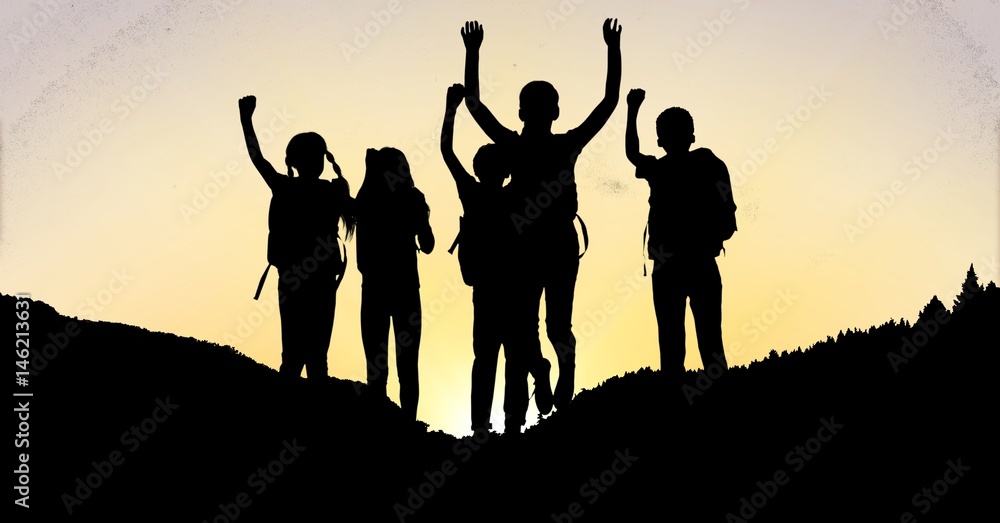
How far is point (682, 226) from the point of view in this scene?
9930 mm

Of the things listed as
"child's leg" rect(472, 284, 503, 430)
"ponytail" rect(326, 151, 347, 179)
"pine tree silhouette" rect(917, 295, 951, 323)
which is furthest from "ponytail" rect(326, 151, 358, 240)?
"pine tree silhouette" rect(917, 295, 951, 323)

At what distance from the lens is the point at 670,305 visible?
10.0 meters

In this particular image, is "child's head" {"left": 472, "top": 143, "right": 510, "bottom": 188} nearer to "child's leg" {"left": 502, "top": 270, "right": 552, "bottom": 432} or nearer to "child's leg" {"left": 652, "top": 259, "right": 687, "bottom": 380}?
"child's leg" {"left": 502, "top": 270, "right": 552, "bottom": 432}

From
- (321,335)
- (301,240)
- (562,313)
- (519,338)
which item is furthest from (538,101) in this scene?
(321,335)

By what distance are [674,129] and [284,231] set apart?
13.7ft

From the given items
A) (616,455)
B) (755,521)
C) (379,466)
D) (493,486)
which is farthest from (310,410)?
(755,521)

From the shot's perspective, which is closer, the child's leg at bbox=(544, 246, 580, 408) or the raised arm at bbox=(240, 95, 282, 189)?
the child's leg at bbox=(544, 246, 580, 408)

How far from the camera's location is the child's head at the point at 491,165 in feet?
32.1

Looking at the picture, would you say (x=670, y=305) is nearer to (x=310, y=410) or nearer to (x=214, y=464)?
(x=310, y=410)

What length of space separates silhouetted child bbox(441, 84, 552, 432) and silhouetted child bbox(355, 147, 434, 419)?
4.50ft

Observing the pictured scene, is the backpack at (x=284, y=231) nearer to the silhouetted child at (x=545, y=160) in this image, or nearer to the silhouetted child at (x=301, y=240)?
the silhouetted child at (x=301, y=240)

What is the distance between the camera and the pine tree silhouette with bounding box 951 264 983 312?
31.5 ft

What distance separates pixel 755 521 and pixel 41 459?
592 cm

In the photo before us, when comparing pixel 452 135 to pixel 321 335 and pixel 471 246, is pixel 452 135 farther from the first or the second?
pixel 321 335
